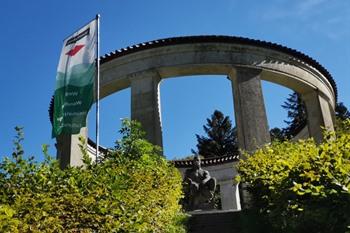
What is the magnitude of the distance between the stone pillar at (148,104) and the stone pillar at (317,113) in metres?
8.26

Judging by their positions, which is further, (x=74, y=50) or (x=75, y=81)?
(x=74, y=50)

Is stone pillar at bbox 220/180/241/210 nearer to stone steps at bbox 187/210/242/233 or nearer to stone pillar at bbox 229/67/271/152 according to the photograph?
stone pillar at bbox 229/67/271/152

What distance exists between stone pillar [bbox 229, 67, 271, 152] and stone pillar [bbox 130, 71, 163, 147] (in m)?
3.74

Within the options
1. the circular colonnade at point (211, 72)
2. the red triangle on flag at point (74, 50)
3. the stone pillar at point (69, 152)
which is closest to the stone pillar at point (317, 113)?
the circular colonnade at point (211, 72)

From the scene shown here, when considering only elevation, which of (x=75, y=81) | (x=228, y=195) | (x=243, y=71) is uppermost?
(x=243, y=71)

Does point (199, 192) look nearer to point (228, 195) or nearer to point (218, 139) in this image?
point (228, 195)

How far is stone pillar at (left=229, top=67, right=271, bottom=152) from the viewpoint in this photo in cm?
1869

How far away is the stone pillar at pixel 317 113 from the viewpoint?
2120cm

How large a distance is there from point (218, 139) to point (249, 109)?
38127 mm

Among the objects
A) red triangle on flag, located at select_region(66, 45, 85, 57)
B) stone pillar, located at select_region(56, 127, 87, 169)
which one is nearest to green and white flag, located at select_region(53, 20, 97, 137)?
red triangle on flag, located at select_region(66, 45, 85, 57)

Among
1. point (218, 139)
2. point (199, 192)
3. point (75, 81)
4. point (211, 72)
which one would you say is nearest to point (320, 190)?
point (75, 81)

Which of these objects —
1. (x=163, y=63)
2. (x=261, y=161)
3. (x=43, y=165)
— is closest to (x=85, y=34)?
(x=163, y=63)

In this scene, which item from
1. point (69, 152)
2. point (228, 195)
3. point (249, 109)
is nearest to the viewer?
point (249, 109)

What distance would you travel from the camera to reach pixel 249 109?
1909 centimetres
